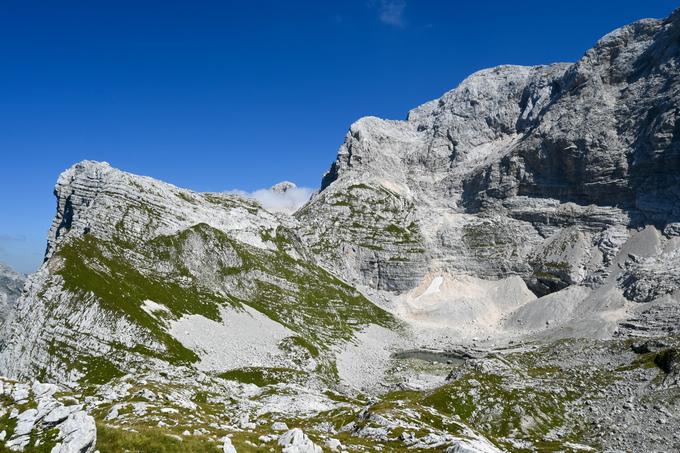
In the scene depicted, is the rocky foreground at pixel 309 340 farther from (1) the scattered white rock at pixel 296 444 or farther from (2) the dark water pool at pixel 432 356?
(2) the dark water pool at pixel 432 356

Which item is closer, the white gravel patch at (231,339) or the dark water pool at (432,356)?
the white gravel patch at (231,339)

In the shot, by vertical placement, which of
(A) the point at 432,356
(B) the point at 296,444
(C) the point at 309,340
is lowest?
(B) the point at 296,444

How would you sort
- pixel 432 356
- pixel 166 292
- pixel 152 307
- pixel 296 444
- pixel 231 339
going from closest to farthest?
pixel 296 444
pixel 152 307
pixel 231 339
pixel 166 292
pixel 432 356

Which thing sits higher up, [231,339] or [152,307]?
[152,307]

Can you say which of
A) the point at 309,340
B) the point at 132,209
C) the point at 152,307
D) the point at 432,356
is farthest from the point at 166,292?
the point at 432,356

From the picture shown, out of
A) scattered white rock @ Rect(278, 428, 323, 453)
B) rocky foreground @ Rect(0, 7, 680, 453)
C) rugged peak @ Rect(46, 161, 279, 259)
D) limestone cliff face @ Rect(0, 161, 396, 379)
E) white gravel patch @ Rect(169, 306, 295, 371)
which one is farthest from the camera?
rugged peak @ Rect(46, 161, 279, 259)

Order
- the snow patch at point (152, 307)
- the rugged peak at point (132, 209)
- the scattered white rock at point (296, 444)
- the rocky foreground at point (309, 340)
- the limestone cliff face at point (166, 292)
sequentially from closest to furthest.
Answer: the scattered white rock at point (296, 444), the rocky foreground at point (309, 340), the limestone cliff face at point (166, 292), the snow patch at point (152, 307), the rugged peak at point (132, 209)

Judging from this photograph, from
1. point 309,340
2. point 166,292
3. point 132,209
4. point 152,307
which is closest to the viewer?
point 152,307

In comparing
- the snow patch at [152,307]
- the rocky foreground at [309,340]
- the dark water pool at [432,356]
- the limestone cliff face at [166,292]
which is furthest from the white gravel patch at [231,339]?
the dark water pool at [432,356]

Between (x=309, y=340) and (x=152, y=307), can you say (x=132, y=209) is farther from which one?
(x=309, y=340)

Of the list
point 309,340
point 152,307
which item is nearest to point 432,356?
point 309,340

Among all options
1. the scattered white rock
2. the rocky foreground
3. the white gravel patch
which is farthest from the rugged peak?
the scattered white rock

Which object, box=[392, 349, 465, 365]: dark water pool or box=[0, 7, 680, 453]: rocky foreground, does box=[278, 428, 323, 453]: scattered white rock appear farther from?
box=[392, 349, 465, 365]: dark water pool

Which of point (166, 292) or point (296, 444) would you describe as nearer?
point (296, 444)
